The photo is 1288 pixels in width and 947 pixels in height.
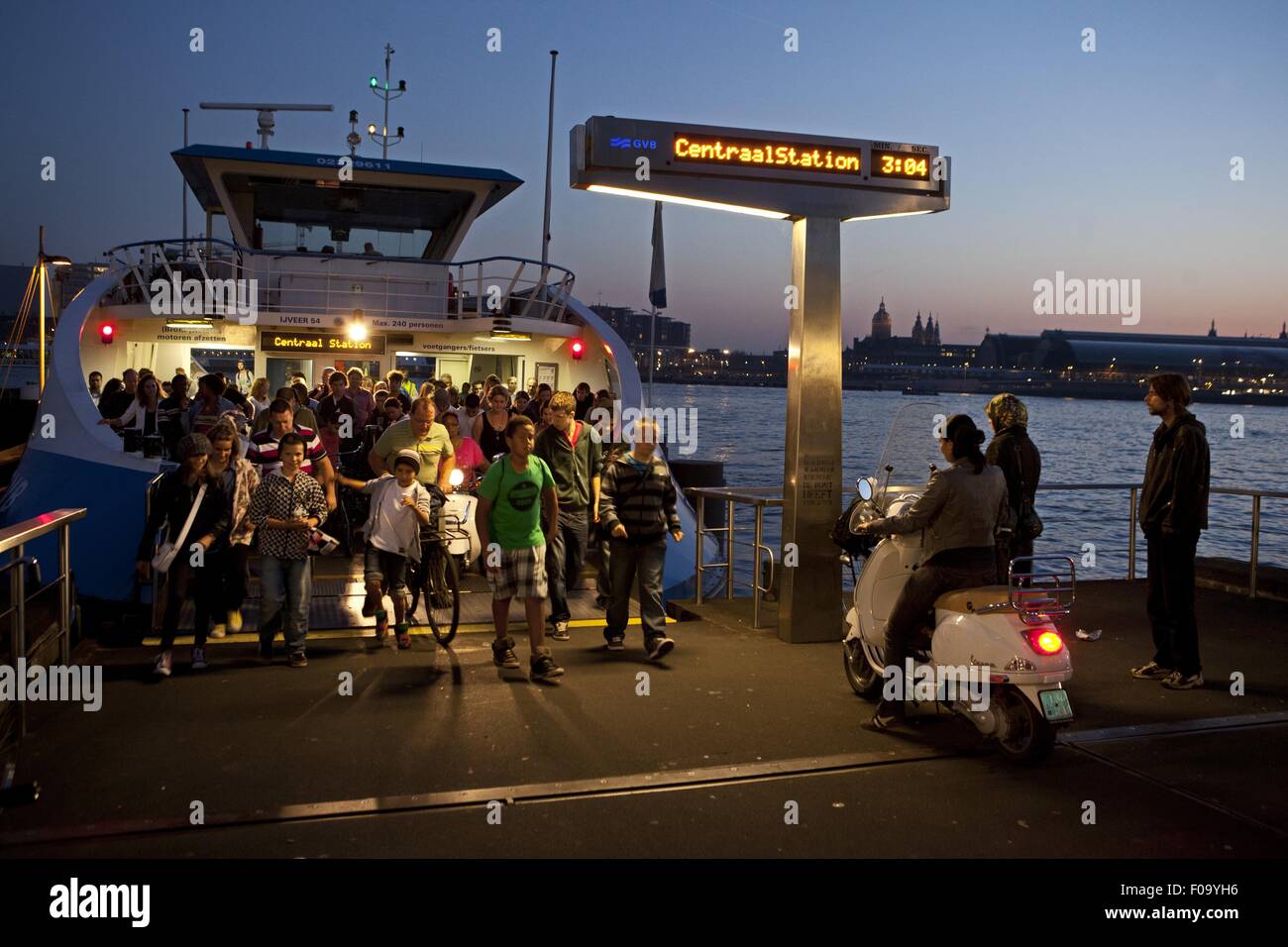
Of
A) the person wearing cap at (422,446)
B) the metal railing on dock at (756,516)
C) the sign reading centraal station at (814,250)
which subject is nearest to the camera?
the sign reading centraal station at (814,250)

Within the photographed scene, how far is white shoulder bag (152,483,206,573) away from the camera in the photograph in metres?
7.07

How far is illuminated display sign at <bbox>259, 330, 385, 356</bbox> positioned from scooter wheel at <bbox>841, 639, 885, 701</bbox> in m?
12.0

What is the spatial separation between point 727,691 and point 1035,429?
309ft

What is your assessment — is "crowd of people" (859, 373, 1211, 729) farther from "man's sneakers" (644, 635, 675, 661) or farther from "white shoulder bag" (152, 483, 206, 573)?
"white shoulder bag" (152, 483, 206, 573)

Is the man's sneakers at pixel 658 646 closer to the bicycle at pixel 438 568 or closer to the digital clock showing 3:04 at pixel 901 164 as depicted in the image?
the bicycle at pixel 438 568

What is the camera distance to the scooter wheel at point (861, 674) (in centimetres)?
671

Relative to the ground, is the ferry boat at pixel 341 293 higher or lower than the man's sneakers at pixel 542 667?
higher

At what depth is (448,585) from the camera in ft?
27.7

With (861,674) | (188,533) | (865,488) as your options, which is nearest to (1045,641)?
(865,488)

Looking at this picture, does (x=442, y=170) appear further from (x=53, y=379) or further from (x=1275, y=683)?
(x=1275, y=683)

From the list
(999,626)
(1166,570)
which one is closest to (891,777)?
(999,626)

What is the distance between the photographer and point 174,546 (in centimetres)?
711
